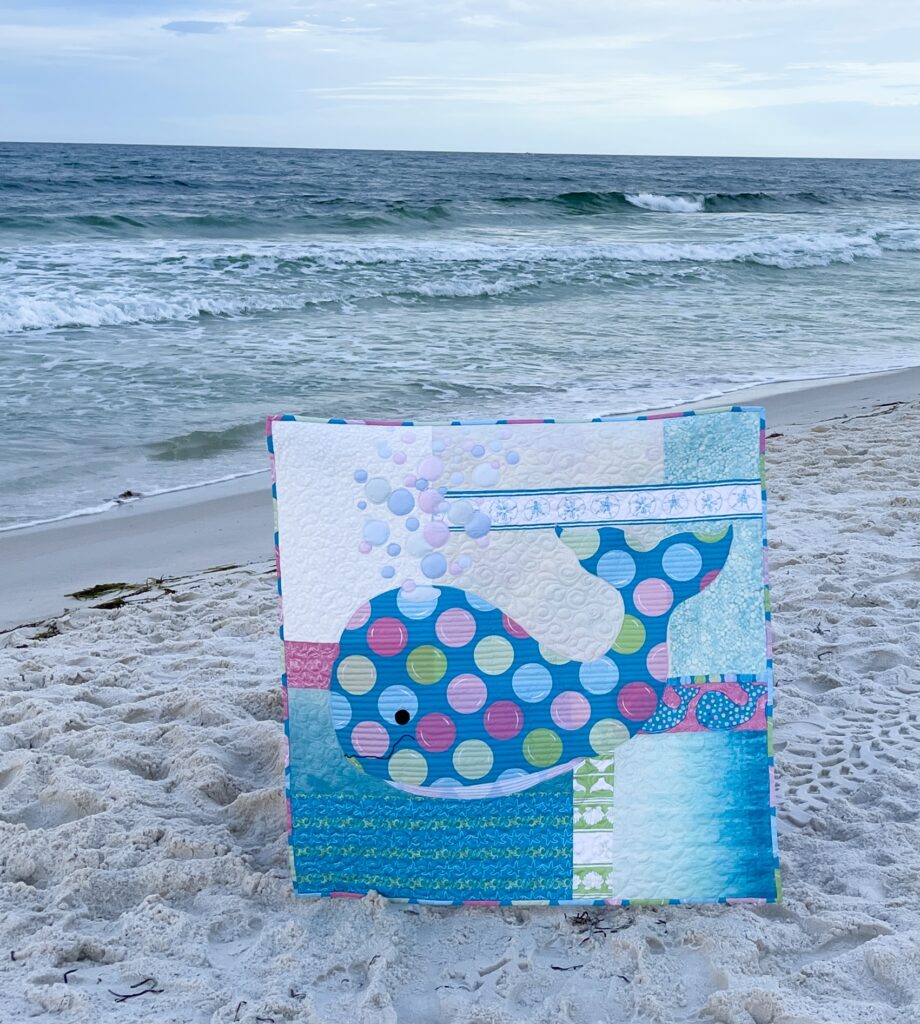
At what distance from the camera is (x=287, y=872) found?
2221 millimetres

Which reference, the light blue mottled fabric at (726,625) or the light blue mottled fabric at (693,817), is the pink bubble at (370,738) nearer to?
the light blue mottled fabric at (693,817)

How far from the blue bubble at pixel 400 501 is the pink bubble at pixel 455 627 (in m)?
0.21

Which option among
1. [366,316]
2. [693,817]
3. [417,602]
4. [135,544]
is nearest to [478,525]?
[417,602]

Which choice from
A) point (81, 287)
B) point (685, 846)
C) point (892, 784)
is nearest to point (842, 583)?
point (892, 784)

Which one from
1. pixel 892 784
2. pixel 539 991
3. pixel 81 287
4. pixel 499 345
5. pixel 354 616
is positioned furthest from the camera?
pixel 81 287

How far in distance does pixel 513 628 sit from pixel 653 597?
271 millimetres

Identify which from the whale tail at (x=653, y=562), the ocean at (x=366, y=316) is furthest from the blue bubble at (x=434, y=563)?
the ocean at (x=366, y=316)

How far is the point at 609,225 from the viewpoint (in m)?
21.7

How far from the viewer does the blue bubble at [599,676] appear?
2014 millimetres

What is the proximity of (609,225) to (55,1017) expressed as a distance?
21.4 metres

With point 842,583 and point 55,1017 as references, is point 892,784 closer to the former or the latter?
point 842,583

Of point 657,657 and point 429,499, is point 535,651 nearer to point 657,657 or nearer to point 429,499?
point 657,657

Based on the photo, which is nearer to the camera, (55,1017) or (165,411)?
(55,1017)

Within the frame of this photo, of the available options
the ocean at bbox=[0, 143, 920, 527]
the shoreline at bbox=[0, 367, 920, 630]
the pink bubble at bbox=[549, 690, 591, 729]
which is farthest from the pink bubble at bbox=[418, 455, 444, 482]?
the ocean at bbox=[0, 143, 920, 527]
